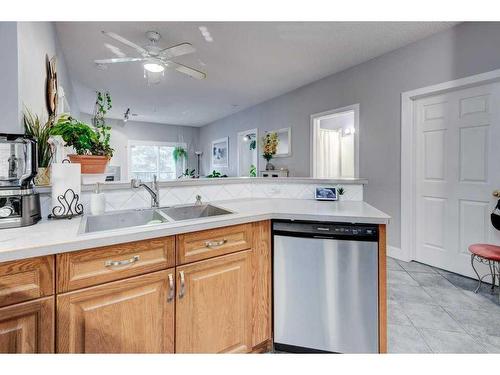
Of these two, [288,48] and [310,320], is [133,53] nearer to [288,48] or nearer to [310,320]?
[288,48]

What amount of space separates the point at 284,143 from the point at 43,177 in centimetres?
417

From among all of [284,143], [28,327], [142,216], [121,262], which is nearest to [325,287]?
[121,262]

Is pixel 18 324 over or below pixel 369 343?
over

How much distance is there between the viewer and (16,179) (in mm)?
1138

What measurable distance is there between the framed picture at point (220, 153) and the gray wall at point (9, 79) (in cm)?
575

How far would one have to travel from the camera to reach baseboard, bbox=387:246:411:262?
10.0 feet

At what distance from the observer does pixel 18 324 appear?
0.86 m

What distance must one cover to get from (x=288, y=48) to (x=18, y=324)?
3.38 metres

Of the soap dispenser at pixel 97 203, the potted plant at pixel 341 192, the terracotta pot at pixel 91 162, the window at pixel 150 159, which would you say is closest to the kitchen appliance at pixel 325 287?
the potted plant at pixel 341 192

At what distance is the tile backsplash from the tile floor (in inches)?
37.7

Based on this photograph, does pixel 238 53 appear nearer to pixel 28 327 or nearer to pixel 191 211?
pixel 191 211

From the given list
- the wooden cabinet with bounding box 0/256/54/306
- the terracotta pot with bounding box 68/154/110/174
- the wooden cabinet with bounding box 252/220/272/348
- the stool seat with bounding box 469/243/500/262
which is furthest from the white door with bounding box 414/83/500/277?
the wooden cabinet with bounding box 0/256/54/306

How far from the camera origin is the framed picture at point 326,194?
1980 mm

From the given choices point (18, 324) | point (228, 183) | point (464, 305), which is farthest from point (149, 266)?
point (464, 305)
